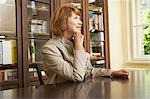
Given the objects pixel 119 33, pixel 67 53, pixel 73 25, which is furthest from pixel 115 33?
pixel 67 53

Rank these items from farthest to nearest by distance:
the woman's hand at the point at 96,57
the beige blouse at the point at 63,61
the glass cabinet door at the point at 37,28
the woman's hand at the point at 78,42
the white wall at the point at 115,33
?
the white wall at the point at 115,33
the woman's hand at the point at 96,57
the glass cabinet door at the point at 37,28
the woman's hand at the point at 78,42
the beige blouse at the point at 63,61

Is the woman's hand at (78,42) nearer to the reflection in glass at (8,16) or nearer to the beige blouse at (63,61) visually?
the beige blouse at (63,61)

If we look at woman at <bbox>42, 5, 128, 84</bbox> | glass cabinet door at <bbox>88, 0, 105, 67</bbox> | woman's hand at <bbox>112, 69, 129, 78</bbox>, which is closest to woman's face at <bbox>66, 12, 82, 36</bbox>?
woman at <bbox>42, 5, 128, 84</bbox>

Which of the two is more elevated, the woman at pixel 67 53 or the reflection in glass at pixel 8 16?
the reflection in glass at pixel 8 16

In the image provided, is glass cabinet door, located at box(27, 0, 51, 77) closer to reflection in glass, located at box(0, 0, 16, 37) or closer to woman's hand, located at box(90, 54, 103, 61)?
reflection in glass, located at box(0, 0, 16, 37)

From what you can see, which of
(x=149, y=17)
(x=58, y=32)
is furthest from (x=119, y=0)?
(x=58, y=32)

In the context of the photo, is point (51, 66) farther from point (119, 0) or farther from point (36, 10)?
point (119, 0)

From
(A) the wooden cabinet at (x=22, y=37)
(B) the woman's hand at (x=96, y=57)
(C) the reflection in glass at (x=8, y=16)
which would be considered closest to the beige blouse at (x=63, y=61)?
(A) the wooden cabinet at (x=22, y=37)

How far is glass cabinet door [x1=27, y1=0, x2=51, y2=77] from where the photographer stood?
253 cm

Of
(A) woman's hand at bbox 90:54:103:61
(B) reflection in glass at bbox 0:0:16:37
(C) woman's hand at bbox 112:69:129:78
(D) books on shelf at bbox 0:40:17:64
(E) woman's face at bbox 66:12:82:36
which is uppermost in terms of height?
(B) reflection in glass at bbox 0:0:16:37

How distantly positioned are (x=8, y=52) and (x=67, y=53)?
981 mm

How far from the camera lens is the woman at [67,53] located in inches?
56.3

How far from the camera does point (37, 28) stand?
2.71 metres

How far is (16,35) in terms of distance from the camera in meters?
2.36
